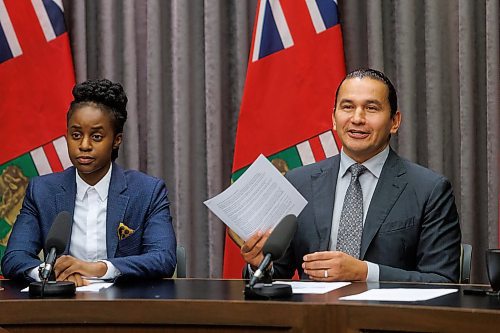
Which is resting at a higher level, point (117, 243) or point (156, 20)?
point (156, 20)

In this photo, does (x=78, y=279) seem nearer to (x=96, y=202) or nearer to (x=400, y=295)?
(x=96, y=202)

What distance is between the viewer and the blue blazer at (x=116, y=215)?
274cm

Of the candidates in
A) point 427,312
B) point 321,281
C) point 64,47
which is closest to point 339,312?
point 427,312

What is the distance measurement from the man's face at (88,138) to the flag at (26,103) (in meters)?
0.98

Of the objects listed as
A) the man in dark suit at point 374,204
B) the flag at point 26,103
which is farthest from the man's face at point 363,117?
the flag at point 26,103

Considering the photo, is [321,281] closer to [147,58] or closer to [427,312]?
[427,312]

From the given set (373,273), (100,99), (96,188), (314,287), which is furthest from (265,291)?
(100,99)

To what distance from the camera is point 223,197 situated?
7.93 feet

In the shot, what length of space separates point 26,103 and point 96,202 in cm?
110

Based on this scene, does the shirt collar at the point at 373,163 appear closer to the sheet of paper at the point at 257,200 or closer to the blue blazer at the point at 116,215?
the sheet of paper at the point at 257,200

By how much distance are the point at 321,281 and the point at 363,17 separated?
1830 mm

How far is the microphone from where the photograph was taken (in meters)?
2.15

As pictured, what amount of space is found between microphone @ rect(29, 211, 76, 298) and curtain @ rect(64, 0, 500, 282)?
175 cm

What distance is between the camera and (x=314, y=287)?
2.27 m
